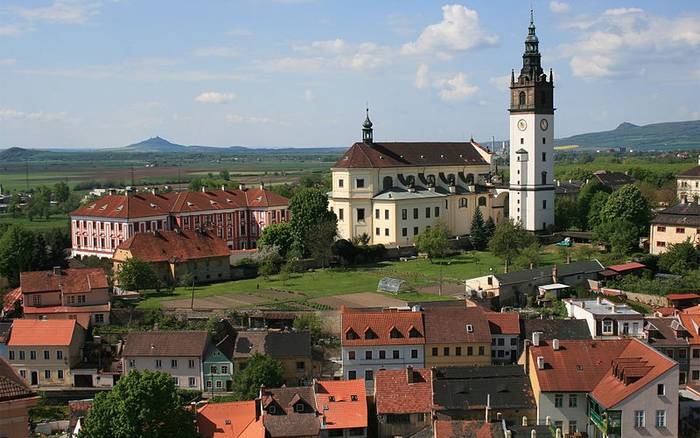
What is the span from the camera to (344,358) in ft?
144

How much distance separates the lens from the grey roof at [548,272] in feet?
187

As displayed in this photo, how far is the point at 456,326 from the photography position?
4453 cm

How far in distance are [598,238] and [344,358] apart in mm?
33614

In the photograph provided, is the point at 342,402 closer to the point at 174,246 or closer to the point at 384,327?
the point at 384,327

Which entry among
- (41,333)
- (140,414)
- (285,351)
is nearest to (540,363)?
(285,351)

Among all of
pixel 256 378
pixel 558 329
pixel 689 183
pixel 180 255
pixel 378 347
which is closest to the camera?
pixel 256 378

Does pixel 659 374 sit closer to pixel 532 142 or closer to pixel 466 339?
pixel 466 339

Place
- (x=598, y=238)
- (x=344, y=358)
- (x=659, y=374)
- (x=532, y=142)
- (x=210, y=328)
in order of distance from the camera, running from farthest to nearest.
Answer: (x=532, y=142), (x=598, y=238), (x=210, y=328), (x=344, y=358), (x=659, y=374)

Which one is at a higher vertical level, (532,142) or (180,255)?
(532,142)

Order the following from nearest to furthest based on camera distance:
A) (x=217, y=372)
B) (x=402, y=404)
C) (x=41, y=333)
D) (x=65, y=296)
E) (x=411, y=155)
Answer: (x=402, y=404) < (x=217, y=372) < (x=41, y=333) < (x=65, y=296) < (x=411, y=155)

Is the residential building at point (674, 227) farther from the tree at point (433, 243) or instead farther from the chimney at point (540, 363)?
the chimney at point (540, 363)

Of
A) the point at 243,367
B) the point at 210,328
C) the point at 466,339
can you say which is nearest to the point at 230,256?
the point at 210,328

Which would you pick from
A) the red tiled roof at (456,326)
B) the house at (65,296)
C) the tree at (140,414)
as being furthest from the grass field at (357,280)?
the tree at (140,414)

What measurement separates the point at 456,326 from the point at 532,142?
4007 centimetres
